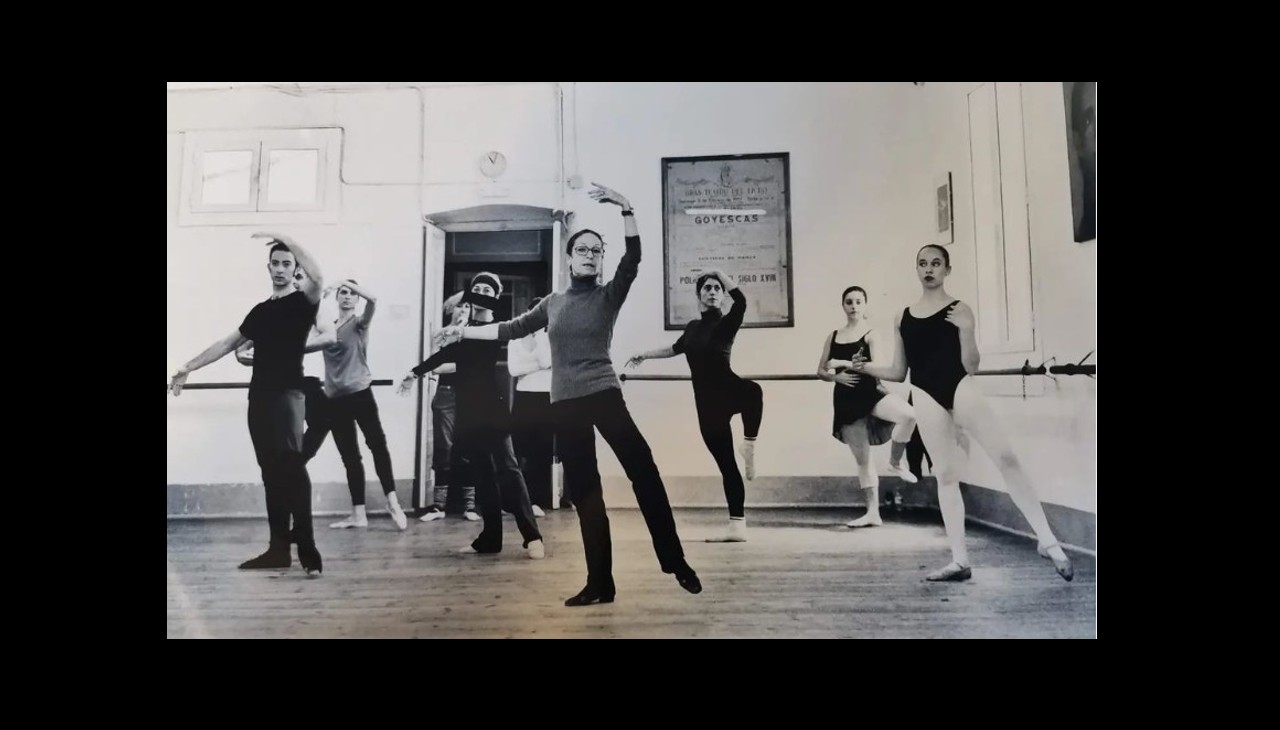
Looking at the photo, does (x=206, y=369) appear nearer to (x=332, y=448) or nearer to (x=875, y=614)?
(x=332, y=448)

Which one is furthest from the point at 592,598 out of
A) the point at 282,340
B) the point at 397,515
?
the point at 282,340

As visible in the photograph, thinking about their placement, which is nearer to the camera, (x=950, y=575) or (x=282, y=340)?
(x=950, y=575)

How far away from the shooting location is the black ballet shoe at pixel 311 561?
2.69 meters

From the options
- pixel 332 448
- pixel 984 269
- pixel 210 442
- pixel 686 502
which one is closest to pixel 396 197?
pixel 332 448

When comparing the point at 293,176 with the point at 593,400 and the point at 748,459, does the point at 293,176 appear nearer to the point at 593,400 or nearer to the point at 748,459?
the point at 593,400

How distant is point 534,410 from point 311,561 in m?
0.97

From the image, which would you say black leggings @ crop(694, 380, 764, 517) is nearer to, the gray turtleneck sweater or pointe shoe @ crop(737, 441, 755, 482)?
pointe shoe @ crop(737, 441, 755, 482)

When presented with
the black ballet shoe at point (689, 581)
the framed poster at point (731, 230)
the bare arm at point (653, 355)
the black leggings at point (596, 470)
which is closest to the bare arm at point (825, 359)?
the framed poster at point (731, 230)

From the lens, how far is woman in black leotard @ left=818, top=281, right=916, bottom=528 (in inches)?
106

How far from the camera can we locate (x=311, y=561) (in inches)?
106

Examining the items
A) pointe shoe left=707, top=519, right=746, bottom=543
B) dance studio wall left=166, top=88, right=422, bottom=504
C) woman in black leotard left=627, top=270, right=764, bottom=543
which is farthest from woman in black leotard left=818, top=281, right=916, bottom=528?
dance studio wall left=166, top=88, right=422, bottom=504

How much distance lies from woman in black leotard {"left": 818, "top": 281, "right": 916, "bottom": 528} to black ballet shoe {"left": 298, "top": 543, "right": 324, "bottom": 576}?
189 cm

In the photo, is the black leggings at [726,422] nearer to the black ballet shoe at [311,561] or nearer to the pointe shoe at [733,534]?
the pointe shoe at [733,534]
